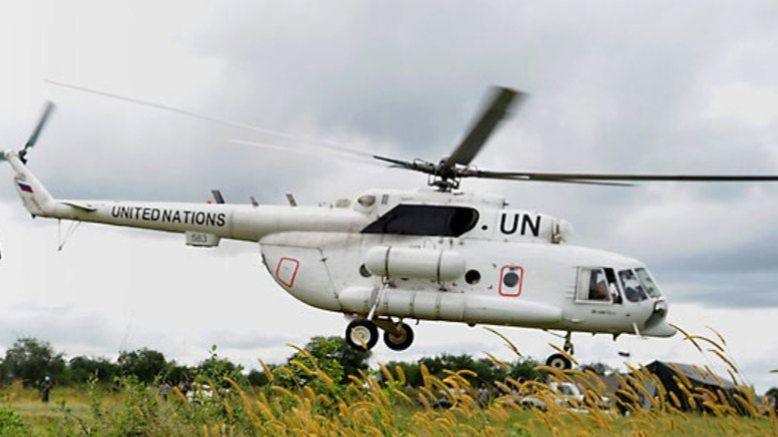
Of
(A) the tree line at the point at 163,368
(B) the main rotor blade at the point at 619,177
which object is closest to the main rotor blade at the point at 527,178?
(B) the main rotor blade at the point at 619,177

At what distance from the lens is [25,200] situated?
89.5ft

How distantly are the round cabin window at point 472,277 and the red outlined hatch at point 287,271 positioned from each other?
13.5 ft

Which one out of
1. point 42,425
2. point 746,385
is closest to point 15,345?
point 42,425

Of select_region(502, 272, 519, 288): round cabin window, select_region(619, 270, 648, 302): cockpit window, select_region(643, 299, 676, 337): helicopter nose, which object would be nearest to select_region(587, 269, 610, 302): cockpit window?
select_region(619, 270, 648, 302): cockpit window

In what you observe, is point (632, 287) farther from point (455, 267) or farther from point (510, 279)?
point (455, 267)

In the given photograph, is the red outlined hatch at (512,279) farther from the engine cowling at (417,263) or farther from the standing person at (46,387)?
the standing person at (46,387)

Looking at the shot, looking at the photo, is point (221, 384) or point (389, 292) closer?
point (221, 384)

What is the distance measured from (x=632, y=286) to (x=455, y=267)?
4.09 metres

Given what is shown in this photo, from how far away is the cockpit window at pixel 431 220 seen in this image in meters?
22.6

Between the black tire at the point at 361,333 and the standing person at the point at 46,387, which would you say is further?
the black tire at the point at 361,333

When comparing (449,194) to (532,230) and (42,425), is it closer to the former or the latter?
(532,230)

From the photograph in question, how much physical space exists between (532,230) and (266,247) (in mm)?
6409

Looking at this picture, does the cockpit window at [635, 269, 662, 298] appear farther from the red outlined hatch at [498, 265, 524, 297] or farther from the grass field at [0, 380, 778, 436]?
the grass field at [0, 380, 778, 436]

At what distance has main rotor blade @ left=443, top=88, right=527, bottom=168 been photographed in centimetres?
1888
